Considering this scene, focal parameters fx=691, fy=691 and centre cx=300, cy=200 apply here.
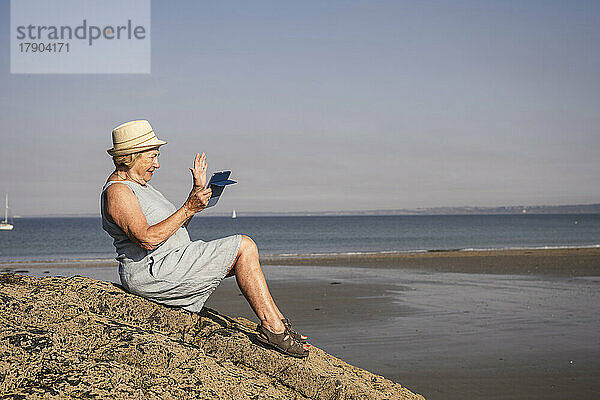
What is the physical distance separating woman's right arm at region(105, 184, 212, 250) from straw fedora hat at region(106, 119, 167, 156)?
0.32 metres

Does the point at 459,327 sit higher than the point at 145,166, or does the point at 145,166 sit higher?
the point at 145,166

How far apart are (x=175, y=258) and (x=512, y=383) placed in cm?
471

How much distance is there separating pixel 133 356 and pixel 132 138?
162 centimetres

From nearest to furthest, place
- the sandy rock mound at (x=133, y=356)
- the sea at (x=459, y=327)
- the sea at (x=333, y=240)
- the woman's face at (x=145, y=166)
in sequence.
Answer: the sandy rock mound at (x=133, y=356), the woman's face at (x=145, y=166), the sea at (x=459, y=327), the sea at (x=333, y=240)

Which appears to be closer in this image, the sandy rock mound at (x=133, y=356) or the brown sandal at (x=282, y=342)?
the sandy rock mound at (x=133, y=356)

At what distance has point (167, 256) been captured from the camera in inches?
197

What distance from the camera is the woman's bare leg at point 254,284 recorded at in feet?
16.4

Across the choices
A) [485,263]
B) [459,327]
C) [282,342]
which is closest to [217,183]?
[282,342]

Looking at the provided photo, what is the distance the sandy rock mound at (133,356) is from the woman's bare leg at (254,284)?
0.67ft

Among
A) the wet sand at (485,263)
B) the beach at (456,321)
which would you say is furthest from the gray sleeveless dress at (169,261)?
the wet sand at (485,263)

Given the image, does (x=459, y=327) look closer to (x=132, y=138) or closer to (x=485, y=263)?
(x=132, y=138)

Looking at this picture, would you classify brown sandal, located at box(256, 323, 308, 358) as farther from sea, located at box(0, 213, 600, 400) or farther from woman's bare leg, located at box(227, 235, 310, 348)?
sea, located at box(0, 213, 600, 400)

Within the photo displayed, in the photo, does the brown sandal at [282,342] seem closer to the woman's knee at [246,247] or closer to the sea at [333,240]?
the woman's knee at [246,247]

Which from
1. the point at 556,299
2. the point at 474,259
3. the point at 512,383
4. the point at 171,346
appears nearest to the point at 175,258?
the point at 171,346
